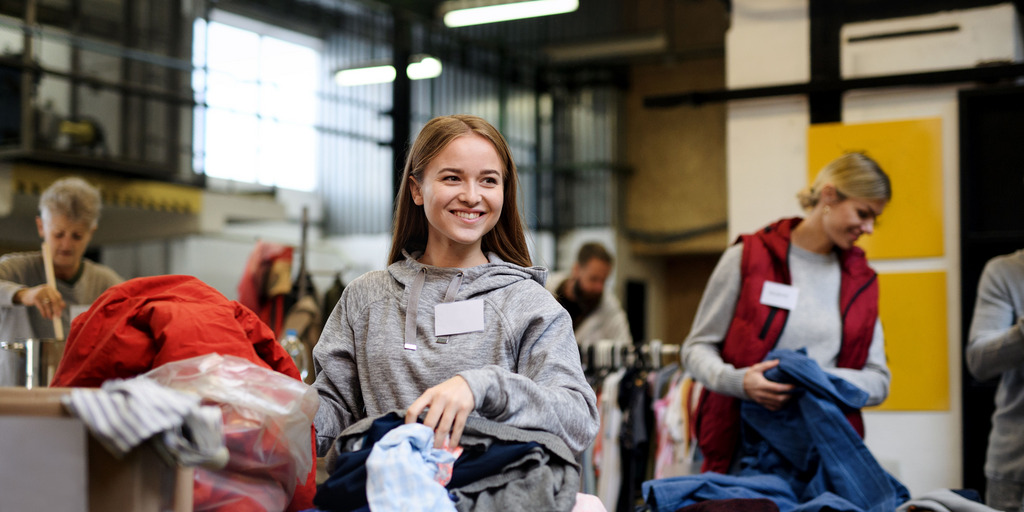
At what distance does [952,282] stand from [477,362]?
3379mm

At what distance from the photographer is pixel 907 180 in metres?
4.31

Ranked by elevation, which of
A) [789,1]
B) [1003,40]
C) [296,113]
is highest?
[296,113]

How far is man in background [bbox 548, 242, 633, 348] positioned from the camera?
18.0ft

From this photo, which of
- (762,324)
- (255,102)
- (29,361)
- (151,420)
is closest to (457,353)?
(151,420)

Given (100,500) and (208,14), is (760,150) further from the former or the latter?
(208,14)

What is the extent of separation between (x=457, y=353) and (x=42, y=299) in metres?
2.41

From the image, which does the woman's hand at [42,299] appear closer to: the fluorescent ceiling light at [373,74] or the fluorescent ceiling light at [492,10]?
the fluorescent ceiling light at [492,10]

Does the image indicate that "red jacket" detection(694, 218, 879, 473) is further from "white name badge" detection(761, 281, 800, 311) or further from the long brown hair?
the long brown hair

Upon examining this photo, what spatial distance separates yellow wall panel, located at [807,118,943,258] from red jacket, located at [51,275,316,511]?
3429 millimetres

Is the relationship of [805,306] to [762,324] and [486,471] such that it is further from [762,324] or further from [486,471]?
[486,471]

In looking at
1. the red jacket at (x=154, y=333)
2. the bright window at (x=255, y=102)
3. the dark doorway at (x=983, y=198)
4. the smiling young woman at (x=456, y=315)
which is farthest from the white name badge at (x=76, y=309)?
the bright window at (x=255, y=102)

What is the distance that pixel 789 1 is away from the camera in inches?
178

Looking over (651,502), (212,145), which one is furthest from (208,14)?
(651,502)

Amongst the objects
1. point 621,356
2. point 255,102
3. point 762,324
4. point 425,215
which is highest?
point 255,102
